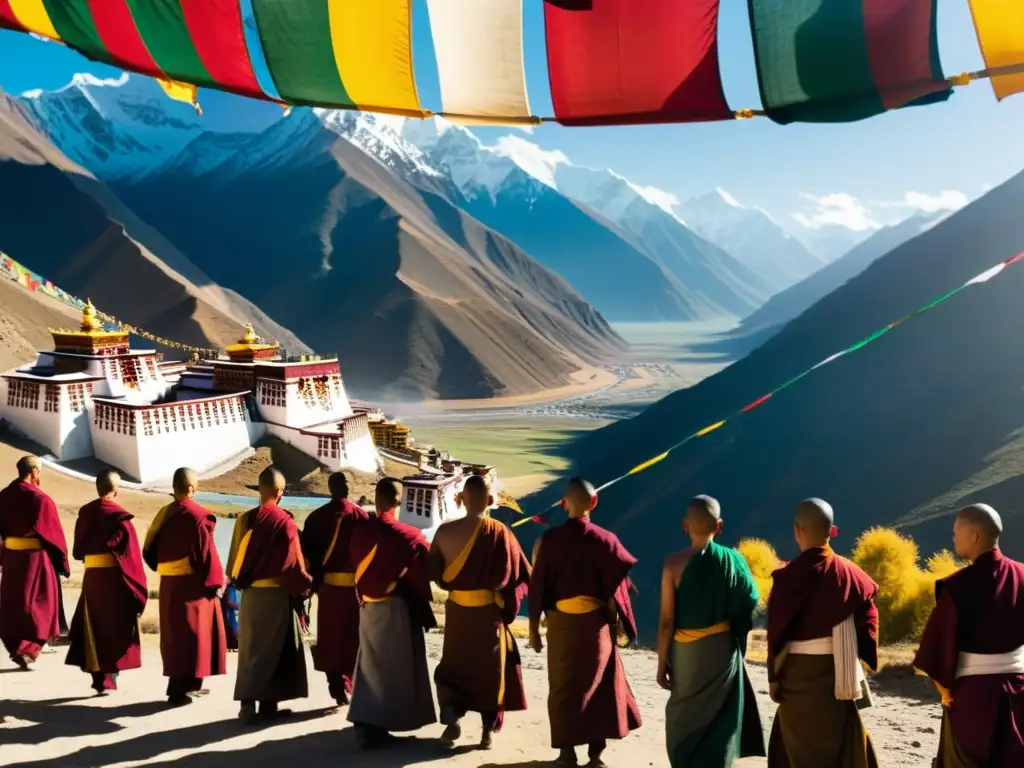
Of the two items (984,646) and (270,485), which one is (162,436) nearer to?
(270,485)

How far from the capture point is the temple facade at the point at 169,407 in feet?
84.0

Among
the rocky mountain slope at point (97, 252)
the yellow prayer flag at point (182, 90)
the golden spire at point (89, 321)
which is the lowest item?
the yellow prayer flag at point (182, 90)

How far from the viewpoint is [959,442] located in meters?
24.4

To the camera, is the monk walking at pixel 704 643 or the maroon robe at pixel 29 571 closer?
the monk walking at pixel 704 643

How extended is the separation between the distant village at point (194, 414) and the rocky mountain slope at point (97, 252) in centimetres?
3264

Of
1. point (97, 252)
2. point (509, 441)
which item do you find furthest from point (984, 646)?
point (97, 252)

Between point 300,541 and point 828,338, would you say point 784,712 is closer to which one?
→ point 300,541

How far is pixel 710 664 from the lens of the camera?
13.4 ft

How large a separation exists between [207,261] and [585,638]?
117403 millimetres

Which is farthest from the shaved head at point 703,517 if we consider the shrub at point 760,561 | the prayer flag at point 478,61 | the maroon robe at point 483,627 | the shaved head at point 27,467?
the shrub at point 760,561

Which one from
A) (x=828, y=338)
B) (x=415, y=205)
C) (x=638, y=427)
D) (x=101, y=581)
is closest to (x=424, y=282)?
(x=415, y=205)

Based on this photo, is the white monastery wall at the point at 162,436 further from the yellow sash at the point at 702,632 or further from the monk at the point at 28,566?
the yellow sash at the point at 702,632

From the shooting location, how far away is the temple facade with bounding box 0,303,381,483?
25594mm

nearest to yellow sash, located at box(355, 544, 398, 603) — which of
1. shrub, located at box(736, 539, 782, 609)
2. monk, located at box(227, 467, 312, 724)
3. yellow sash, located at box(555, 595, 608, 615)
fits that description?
monk, located at box(227, 467, 312, 724)
